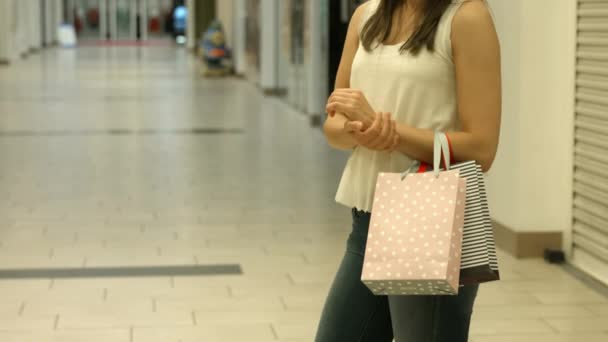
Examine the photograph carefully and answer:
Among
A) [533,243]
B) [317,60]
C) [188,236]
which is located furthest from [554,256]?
[317,60]

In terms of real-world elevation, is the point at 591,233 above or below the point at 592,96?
below

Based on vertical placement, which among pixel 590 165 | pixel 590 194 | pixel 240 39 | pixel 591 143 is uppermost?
pixel 240 39

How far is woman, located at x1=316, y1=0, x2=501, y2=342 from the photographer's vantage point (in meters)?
2.10

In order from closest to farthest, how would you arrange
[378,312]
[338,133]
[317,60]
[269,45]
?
[338,133]
[378,312]
[317,60]
[269,45]

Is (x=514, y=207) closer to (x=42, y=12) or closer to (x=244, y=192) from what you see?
(x=244, y=192)

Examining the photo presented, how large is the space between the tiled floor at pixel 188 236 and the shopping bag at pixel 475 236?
7.57ft

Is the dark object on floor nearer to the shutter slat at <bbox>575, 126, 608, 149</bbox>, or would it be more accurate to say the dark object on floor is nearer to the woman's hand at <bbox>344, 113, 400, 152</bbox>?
the shutter slat at <bbox>575, 126, 608, 149</bbox>

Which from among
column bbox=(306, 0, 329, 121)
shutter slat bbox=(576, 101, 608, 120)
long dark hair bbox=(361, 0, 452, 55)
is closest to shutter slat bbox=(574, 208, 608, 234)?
shutter slat bbox=(576, 101, 608, 120)

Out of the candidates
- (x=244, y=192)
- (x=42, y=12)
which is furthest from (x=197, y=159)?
(x=42, y=12)

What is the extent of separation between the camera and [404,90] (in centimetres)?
216

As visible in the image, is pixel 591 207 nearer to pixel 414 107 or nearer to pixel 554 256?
Answer: pixel 554 256

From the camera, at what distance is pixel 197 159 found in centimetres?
984

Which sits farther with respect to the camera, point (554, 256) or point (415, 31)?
point (554, 256)

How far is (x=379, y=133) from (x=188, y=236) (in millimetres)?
4359
